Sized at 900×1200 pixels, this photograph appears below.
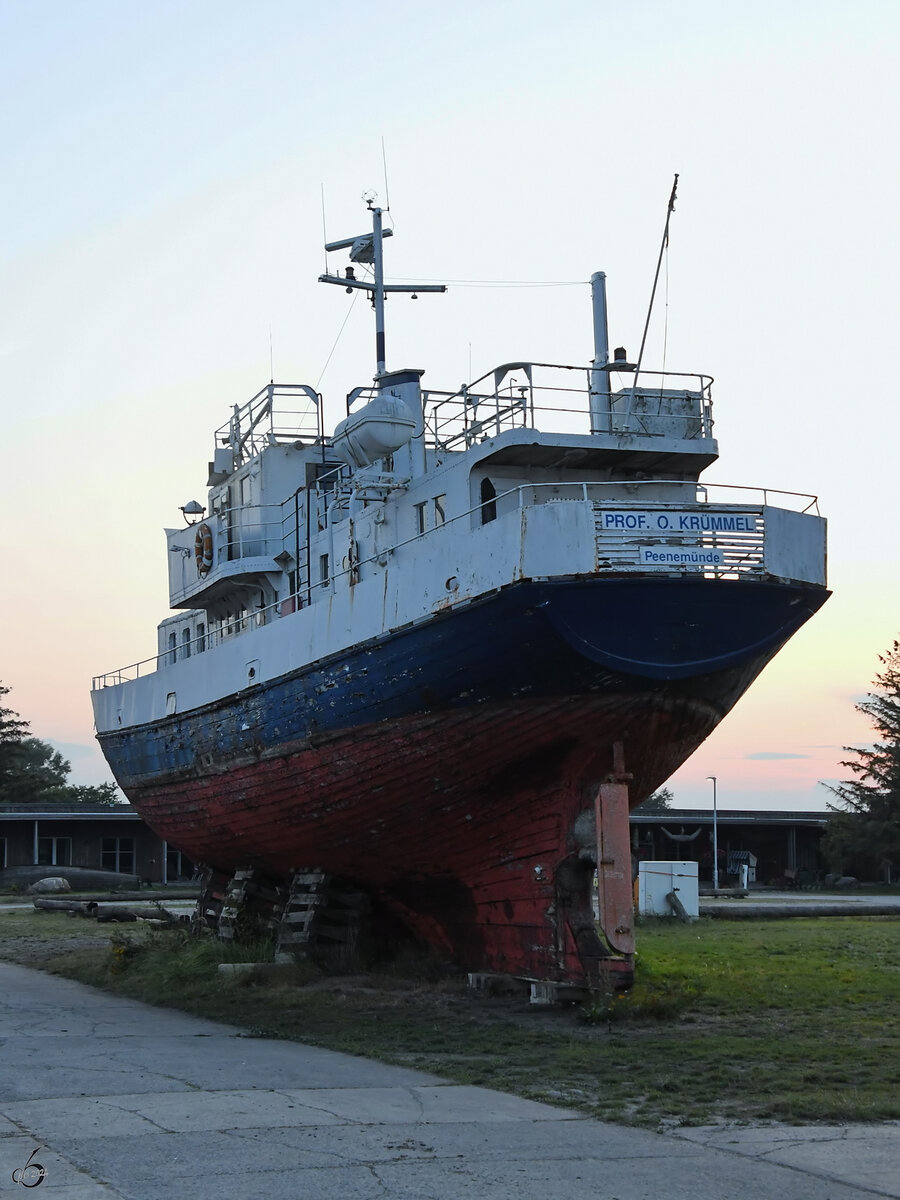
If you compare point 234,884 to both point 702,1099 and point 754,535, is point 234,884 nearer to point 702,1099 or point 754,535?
point 754,535

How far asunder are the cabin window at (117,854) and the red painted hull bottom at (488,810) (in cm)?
3347

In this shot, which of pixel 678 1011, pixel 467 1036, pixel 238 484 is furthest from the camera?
pixel 238 484

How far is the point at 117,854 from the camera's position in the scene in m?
49.6

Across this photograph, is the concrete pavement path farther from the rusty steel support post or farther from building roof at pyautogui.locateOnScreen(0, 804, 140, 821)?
building roof at pyautogui.locateOnScreen(0, 804, 140, 821)

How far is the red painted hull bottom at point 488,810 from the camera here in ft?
46.7

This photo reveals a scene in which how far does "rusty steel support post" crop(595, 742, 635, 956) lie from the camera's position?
45.2 feet

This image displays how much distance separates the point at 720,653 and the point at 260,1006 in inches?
243

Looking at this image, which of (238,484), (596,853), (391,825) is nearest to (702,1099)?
(596,853)

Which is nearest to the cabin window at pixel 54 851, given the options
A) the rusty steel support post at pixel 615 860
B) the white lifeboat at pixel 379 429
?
the white lifeboat at pixel 379 429

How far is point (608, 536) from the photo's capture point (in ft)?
44.4

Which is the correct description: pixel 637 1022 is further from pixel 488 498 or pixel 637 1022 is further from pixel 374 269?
pixel 374 269
